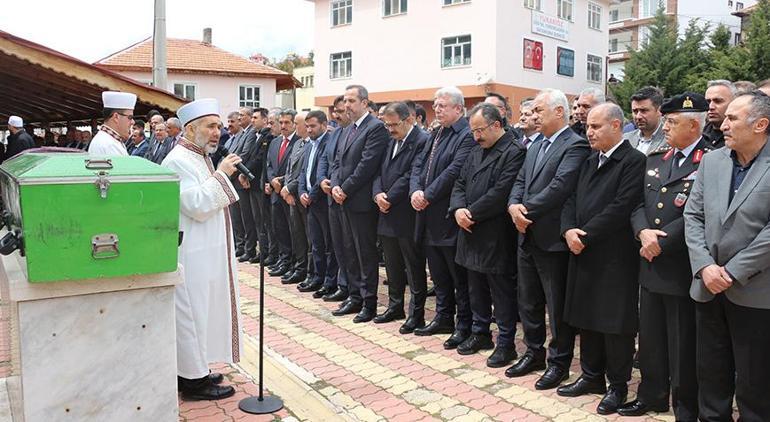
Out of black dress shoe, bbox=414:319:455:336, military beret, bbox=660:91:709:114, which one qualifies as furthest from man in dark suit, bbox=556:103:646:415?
black dress shoe, bbox=414:319:455:336

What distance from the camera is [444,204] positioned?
557 cm

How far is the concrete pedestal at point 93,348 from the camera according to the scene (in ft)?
9.89

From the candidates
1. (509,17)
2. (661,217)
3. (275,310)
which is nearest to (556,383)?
(661,217)

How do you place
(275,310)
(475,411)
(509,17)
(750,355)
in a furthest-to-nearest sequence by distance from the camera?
(509,17), (275,310), (475,411), (750,355)

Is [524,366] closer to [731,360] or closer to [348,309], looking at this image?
[731,360]

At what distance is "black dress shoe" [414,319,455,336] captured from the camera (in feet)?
18.9

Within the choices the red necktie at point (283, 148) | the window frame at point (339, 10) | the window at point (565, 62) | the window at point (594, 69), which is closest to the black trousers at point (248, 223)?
the red necktie at point (283, 148)

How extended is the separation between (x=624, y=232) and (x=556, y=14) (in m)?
27.7

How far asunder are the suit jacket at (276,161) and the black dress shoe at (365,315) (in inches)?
98.7

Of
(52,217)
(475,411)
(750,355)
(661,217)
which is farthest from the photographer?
(475,411)

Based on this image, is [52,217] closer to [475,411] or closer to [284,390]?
[284,390]

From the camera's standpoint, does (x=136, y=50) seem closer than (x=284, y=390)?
No

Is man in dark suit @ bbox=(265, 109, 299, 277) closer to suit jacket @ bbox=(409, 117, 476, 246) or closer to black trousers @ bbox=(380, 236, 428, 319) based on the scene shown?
black trousers @ bbox=(380, 236, 428, 319)

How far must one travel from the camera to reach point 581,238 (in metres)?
4.15
